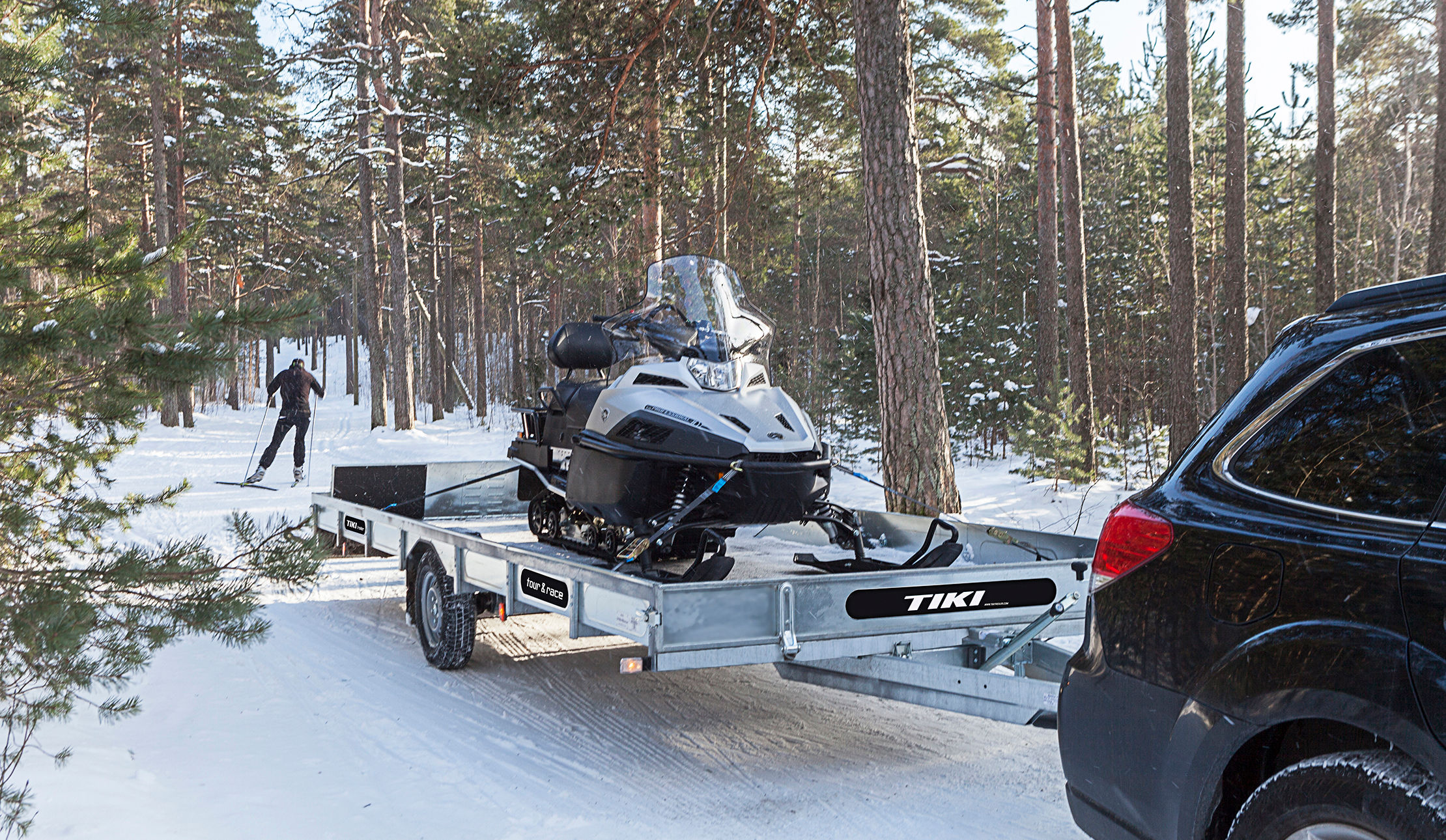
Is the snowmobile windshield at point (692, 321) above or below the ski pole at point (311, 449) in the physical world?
above

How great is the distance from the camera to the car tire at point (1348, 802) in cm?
196

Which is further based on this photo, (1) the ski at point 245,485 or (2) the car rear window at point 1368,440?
(1) the ski at point 245,485

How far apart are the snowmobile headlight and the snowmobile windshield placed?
2.5 inches

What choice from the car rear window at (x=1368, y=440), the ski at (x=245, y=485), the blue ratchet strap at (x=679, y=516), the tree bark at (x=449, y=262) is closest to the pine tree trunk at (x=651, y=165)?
the blue ratchet strap at (x=679, y=516)

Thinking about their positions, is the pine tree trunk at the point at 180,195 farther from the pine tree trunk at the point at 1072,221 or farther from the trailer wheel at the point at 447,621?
the trailer wheel at the point at 447,621

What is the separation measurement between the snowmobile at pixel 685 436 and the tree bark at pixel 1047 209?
1189cm

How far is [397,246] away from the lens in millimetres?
25312

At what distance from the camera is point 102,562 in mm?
3844

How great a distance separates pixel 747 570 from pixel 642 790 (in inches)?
93.3

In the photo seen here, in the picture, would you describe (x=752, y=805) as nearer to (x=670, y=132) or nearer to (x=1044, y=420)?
(x=1044, y=420)

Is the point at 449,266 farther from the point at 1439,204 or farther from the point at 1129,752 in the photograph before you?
the point at 1129,752

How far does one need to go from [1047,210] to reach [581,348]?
1381 cm

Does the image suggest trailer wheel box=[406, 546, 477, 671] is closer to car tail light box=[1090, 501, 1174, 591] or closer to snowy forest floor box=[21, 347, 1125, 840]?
snowy forest floor box=[21, 347, 1125, 840]

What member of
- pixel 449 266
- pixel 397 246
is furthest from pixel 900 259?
pixel 449 266
